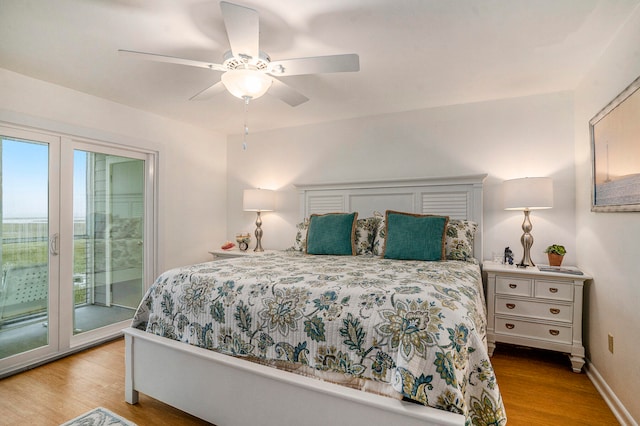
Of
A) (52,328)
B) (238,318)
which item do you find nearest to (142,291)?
(52,328)

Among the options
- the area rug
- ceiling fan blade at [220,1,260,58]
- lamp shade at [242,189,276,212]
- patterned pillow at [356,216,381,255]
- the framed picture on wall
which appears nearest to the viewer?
ceiling fan blade at [220,1,260,58]

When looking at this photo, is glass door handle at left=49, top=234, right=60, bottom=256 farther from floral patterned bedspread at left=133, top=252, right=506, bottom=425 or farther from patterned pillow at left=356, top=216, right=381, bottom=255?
patterned pillow at left=356, top=216, right=381, bottom=255

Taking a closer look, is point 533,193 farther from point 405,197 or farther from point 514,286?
point 405,197

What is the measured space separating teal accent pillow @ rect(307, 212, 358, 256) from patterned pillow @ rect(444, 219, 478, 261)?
85cm

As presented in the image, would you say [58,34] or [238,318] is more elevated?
[58,34]

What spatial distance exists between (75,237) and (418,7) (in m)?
3.38

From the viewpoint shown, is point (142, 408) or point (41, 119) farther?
point (41, 119)

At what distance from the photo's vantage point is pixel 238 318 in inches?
66.6

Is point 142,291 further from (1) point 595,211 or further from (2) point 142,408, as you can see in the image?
(1) point 595,211

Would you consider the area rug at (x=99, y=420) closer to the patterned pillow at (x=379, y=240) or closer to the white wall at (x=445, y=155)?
the patterned pillow at (x=379, y=240)

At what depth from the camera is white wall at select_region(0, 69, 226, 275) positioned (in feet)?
8.51

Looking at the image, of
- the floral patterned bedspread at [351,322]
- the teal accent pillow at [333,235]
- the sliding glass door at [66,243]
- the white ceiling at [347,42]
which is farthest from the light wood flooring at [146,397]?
the white ceiling at [347,42]

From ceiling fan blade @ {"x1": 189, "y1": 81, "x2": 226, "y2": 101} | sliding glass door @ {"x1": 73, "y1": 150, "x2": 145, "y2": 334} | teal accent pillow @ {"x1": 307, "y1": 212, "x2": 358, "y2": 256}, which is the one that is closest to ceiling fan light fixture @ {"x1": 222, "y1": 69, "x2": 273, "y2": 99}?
ceiling fan blade @ {"x1": 189, "y1": 81, "x2": 226, "y2": 101}

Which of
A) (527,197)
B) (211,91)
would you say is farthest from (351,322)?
(527,197)
